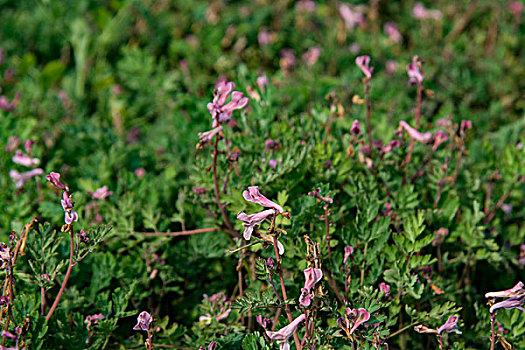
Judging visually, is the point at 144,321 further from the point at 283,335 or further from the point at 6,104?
the point at 6,104

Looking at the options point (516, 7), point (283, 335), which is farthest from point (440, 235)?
point (516, 7)

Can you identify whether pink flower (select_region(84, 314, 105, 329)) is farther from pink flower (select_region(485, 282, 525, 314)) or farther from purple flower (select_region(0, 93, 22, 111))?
purple flower (select_region(0, 93, 22, 111))

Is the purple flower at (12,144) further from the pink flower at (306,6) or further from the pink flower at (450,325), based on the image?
the pink flower at (306,6)

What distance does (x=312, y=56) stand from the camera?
4.01 m

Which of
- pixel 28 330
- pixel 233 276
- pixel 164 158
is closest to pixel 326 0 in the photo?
pixel 164 158

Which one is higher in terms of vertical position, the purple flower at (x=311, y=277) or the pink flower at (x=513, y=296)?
the purple flower at (x=311, y=277)

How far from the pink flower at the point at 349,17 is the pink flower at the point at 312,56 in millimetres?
483

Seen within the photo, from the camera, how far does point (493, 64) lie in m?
3.96

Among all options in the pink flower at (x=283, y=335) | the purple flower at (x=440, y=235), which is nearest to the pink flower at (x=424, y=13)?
the purple flower at (x=440, y=235)

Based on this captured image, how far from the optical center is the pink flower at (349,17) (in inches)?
176

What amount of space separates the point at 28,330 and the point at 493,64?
3.61 metres

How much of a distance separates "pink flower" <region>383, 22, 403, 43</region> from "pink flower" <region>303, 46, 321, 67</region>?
0.73 m

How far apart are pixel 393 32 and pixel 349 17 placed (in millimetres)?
402

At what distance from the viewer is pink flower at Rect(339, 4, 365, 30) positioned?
14.7 feet
